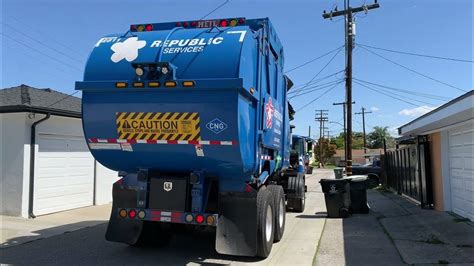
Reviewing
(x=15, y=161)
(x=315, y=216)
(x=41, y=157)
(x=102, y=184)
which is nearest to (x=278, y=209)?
(x=315, y=216)

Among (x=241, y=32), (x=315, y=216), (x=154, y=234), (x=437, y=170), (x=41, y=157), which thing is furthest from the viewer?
(x=437, y=170)

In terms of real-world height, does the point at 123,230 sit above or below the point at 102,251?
above

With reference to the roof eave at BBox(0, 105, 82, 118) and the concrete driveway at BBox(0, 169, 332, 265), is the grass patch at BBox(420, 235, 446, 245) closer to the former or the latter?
the concrete driveway at BBox(0, 169, 332, 265)

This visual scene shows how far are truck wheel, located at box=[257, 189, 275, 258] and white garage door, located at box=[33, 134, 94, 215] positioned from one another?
7406 millimetres

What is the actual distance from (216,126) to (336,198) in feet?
24.0

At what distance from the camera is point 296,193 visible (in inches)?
555

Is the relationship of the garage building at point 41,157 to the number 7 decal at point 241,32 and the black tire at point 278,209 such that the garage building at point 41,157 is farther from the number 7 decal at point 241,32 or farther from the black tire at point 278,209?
the number 7 decal at point 241,32

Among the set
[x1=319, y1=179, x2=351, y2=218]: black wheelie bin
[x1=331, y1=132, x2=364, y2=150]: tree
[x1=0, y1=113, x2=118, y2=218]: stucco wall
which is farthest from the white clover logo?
[x1=331, y1=132, x2=364, y2=150]: tree

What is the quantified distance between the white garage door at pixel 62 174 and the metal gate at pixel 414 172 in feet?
35.1

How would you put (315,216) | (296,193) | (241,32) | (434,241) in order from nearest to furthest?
(241,32), (434,241), (315,216), (296,193)

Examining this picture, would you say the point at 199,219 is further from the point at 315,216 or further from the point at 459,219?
the point at 459,219

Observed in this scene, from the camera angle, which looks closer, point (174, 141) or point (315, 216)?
point (174, 141)

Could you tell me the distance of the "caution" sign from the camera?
6793mm

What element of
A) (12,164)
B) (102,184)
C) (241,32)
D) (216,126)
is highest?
(241,32)
